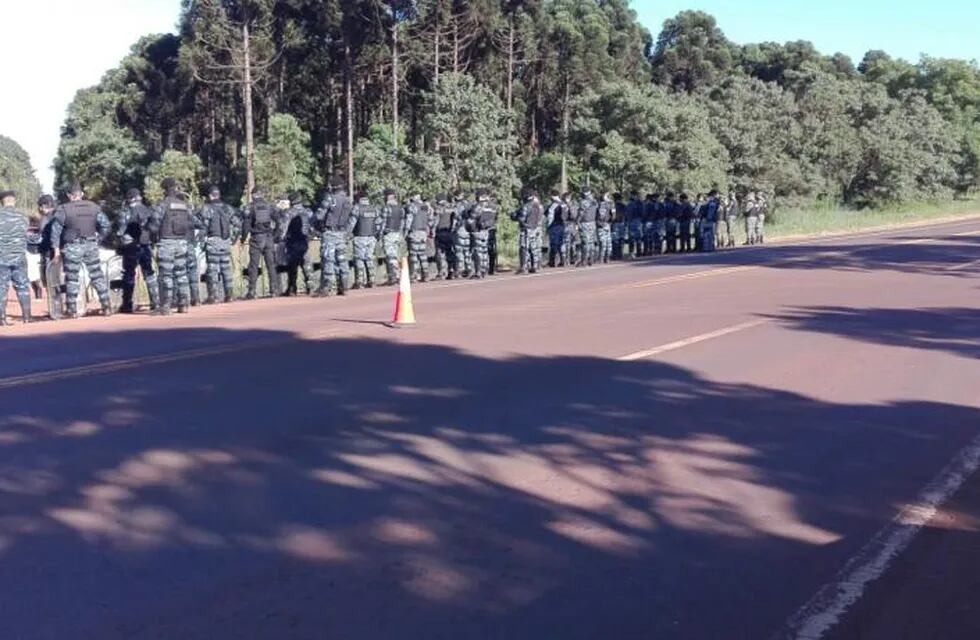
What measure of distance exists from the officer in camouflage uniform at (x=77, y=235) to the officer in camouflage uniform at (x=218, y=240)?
271 cm

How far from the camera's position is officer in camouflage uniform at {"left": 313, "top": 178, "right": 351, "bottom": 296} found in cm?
2224

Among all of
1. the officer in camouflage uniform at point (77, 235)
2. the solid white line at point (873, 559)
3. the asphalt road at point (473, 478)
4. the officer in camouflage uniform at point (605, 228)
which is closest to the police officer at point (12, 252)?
the officer in camouflage uniform at point (77, 235)

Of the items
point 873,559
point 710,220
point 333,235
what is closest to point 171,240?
point 333,235

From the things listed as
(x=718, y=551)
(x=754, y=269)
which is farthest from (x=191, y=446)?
(x=754, y=269)

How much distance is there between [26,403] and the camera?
10.4 meters

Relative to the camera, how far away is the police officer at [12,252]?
Answer: 17.5 meters

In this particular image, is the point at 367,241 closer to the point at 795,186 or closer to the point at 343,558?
the point at 343,558

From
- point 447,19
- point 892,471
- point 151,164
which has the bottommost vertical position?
point 892,471

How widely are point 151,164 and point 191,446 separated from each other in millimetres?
50277

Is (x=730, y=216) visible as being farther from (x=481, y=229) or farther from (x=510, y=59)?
(x=510, y=59)

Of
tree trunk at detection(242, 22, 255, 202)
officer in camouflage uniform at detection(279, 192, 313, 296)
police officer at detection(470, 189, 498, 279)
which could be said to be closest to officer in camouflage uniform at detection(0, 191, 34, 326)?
officer in camouflage uniform at detection(279, 192, 313, 296)

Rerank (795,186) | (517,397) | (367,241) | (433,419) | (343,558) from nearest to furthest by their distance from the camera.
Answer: (343,558) < (433,419) < (517,397) < (367,241) < (795,186)

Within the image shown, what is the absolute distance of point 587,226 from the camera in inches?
1212

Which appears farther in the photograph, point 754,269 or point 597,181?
point 597,181
